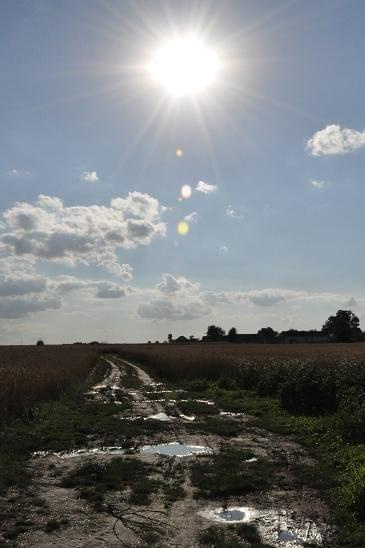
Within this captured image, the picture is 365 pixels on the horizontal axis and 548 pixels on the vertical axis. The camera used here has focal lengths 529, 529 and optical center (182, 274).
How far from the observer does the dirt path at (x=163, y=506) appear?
6723mm

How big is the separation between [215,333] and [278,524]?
177634 millimetres

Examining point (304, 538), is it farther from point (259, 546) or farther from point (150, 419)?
point (150, 419)

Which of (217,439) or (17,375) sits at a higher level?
(17,375)

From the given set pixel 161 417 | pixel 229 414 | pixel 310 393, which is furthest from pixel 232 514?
pixel 310 393

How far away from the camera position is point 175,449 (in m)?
12.7

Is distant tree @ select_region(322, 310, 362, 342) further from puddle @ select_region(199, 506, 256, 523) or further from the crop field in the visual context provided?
puddle @ select_region(199, 506, 256, 523)

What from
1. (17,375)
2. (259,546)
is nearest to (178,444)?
(259,546)

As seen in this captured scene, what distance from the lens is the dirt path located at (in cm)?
672

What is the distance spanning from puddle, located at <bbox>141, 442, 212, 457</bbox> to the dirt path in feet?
0.25

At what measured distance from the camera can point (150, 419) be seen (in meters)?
17.4

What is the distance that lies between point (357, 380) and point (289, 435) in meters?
4.83

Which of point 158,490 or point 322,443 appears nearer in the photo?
point 158,490

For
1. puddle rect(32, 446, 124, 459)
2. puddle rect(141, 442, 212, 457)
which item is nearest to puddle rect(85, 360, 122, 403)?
puddle rect(141, 442, 212, 457)

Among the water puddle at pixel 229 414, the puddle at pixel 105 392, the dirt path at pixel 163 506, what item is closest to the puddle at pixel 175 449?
the dirt path at pixel 163 506
